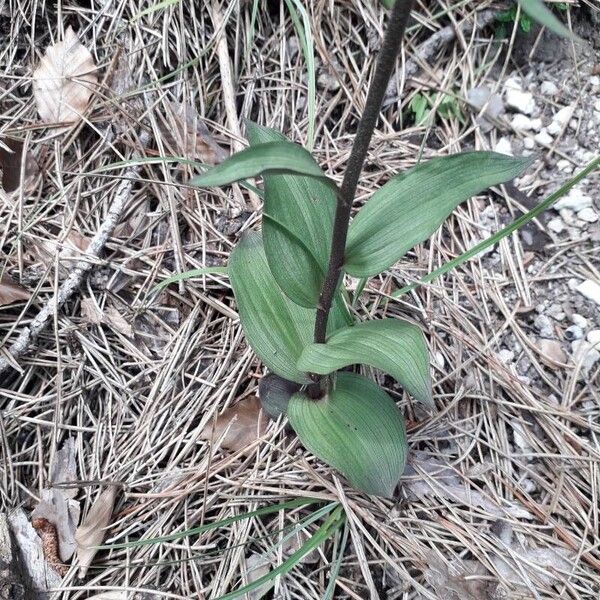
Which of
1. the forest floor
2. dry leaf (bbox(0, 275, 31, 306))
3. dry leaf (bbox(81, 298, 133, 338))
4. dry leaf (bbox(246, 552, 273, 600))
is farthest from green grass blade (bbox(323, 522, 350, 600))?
dry leaf (bbox(0, 275, 31, 306))

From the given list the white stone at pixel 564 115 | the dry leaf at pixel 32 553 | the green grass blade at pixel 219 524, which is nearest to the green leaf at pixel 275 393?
the green grass blade at pixel 219 524

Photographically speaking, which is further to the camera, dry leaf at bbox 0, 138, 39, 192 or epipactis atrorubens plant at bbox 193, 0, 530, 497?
dry leaf at bbox 0, 138, 39, 192

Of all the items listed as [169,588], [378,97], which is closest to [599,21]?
[378,97]

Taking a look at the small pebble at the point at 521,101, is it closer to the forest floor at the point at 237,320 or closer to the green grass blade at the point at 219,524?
the forest floor at the point at 237,320

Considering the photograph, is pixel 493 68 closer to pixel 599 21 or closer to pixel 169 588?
pixel 599 21

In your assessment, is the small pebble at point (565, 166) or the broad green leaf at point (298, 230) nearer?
the broad green leaf at point (298, 230)

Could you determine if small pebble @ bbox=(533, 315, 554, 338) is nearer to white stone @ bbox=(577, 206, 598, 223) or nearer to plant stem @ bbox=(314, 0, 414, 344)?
white stone @ bbox=(577, 206, 598, 223)
